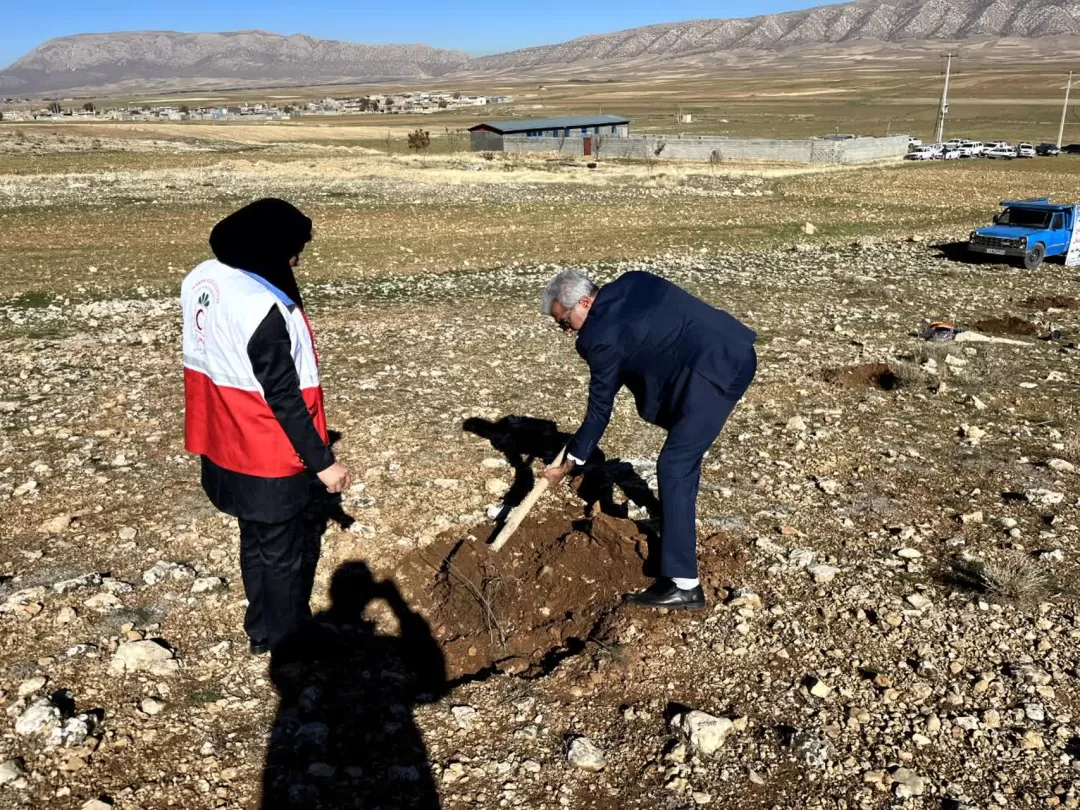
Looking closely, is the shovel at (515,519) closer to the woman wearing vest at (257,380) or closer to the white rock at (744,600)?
the white rock at (744,600)

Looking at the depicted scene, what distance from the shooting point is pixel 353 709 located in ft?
13.5

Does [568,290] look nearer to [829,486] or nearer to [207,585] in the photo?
[207,585]

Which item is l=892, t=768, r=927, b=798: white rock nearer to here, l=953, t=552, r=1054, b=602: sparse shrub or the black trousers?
l=953, t=552, r=1054, b=602: sparse shrub

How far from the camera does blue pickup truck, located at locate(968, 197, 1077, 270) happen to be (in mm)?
16516

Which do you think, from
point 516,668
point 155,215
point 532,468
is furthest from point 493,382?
point 155,215

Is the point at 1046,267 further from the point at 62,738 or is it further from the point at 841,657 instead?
the point at 62,738

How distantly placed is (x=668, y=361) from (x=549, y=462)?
2.69m

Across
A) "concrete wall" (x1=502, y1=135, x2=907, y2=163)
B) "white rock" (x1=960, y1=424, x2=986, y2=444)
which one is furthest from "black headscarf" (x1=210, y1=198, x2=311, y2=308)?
"concrete wall" (x1=502, y1=135, x2=907, y2=163)

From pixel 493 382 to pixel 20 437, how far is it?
4.44 m

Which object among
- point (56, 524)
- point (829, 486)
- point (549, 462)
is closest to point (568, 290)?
point (549, 462)

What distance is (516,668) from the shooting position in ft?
14.7

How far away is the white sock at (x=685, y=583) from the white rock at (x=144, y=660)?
2717 millimetres

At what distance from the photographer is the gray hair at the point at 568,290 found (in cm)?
435

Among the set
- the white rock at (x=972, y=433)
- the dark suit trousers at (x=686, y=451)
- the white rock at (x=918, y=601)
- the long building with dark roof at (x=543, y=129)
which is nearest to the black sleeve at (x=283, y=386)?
the dark suit trousers at (x=686, y=451)
